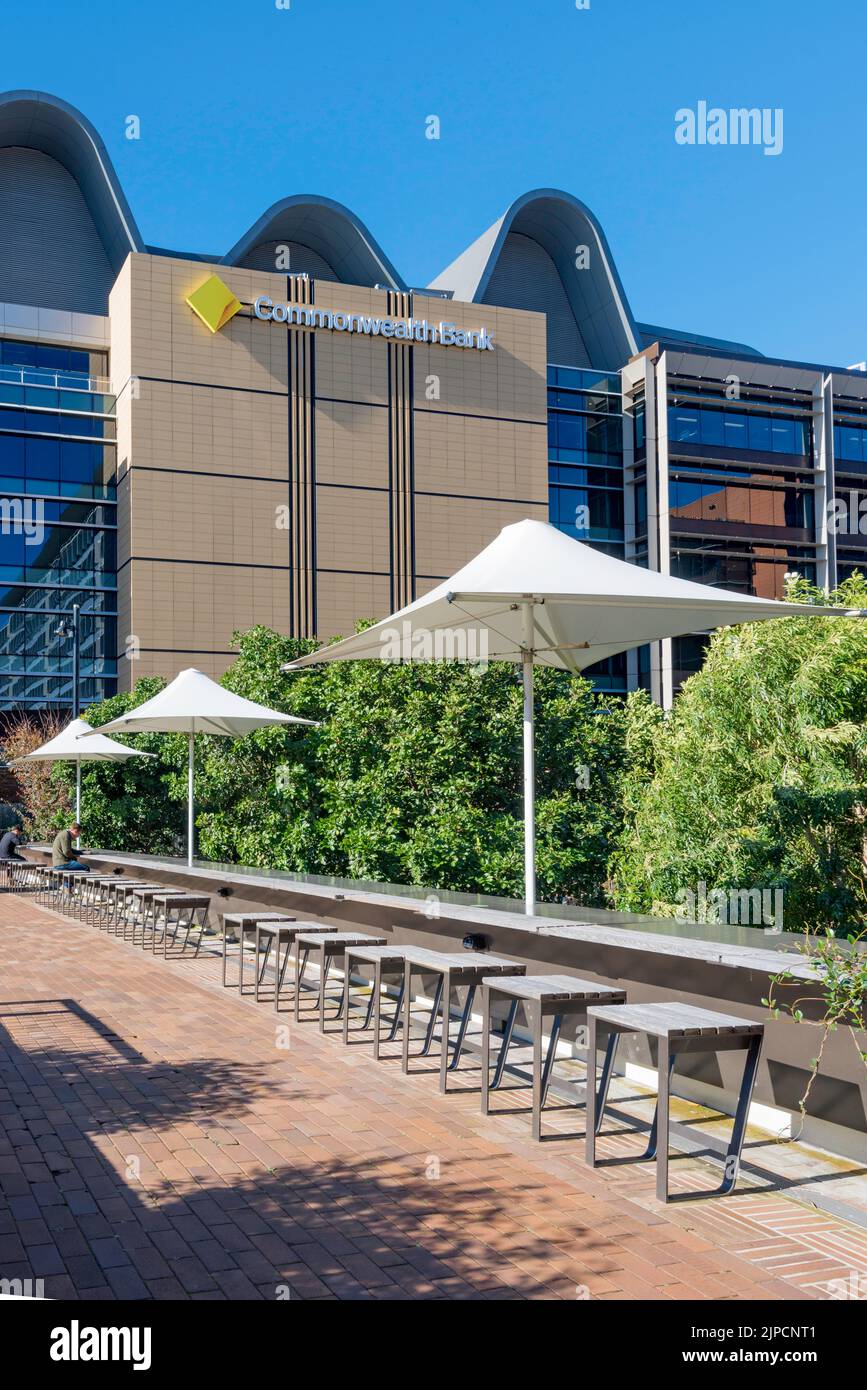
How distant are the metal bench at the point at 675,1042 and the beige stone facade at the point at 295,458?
130 ft

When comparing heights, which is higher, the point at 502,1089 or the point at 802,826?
the point at 802,826

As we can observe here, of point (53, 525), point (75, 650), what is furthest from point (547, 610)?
point (53, 525)

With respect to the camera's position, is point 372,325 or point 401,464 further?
point 401,464

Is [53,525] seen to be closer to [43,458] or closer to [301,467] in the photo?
[43,458]

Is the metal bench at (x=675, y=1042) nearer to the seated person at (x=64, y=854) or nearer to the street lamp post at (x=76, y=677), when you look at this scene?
the seated person at (x=64, y=854)

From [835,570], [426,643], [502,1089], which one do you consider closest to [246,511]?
[835,570]

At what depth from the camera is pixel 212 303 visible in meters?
48.0

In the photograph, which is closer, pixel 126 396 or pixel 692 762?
pixel 692 762

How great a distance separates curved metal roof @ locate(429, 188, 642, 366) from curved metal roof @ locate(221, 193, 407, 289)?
5.94 metres

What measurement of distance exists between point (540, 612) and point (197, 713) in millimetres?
6502

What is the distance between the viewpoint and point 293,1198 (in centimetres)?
472

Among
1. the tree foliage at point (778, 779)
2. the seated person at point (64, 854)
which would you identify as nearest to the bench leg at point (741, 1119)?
→ the tree foliage at point (778, 779)

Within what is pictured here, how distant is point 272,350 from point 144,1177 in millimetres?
47716
